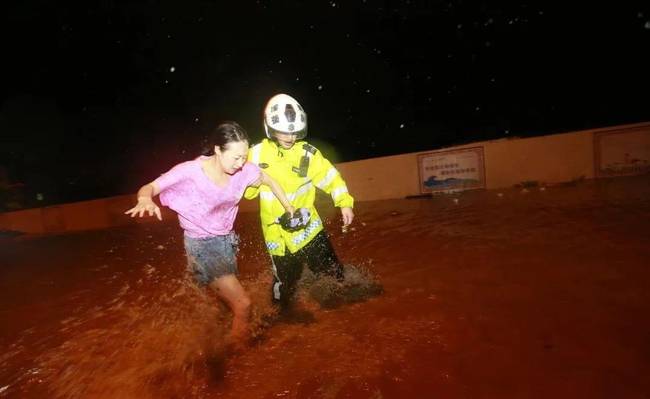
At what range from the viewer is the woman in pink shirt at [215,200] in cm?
297

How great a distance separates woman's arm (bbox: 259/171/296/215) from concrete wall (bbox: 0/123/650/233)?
8.65m

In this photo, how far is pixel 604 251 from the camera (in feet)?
16.4

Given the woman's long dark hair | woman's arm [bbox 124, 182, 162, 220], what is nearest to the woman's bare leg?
woman's arm [bbox 124, 182, 162, 220]

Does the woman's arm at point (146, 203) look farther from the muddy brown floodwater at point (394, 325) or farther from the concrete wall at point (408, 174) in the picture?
the concrete wall at point (408, 174)

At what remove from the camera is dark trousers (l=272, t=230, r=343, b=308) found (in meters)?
3.86

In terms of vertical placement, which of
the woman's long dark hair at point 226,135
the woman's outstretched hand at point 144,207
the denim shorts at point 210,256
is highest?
the woman's long dark hair at point 226,135

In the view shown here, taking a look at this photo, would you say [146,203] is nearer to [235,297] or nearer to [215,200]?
[215,200]

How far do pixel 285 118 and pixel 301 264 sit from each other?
1.42 meters

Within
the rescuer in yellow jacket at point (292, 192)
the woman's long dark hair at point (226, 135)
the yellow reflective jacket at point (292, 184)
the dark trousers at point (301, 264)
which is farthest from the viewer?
the dark trousers at point (301, 264)

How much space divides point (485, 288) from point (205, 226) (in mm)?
2962

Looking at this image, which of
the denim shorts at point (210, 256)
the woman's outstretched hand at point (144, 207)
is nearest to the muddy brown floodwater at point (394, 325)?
the denim shorts at point (210, 256)

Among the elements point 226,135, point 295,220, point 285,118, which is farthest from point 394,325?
point 226,135

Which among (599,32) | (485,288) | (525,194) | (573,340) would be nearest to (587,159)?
(525,194)

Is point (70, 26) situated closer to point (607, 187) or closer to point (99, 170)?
point (99, 170)
